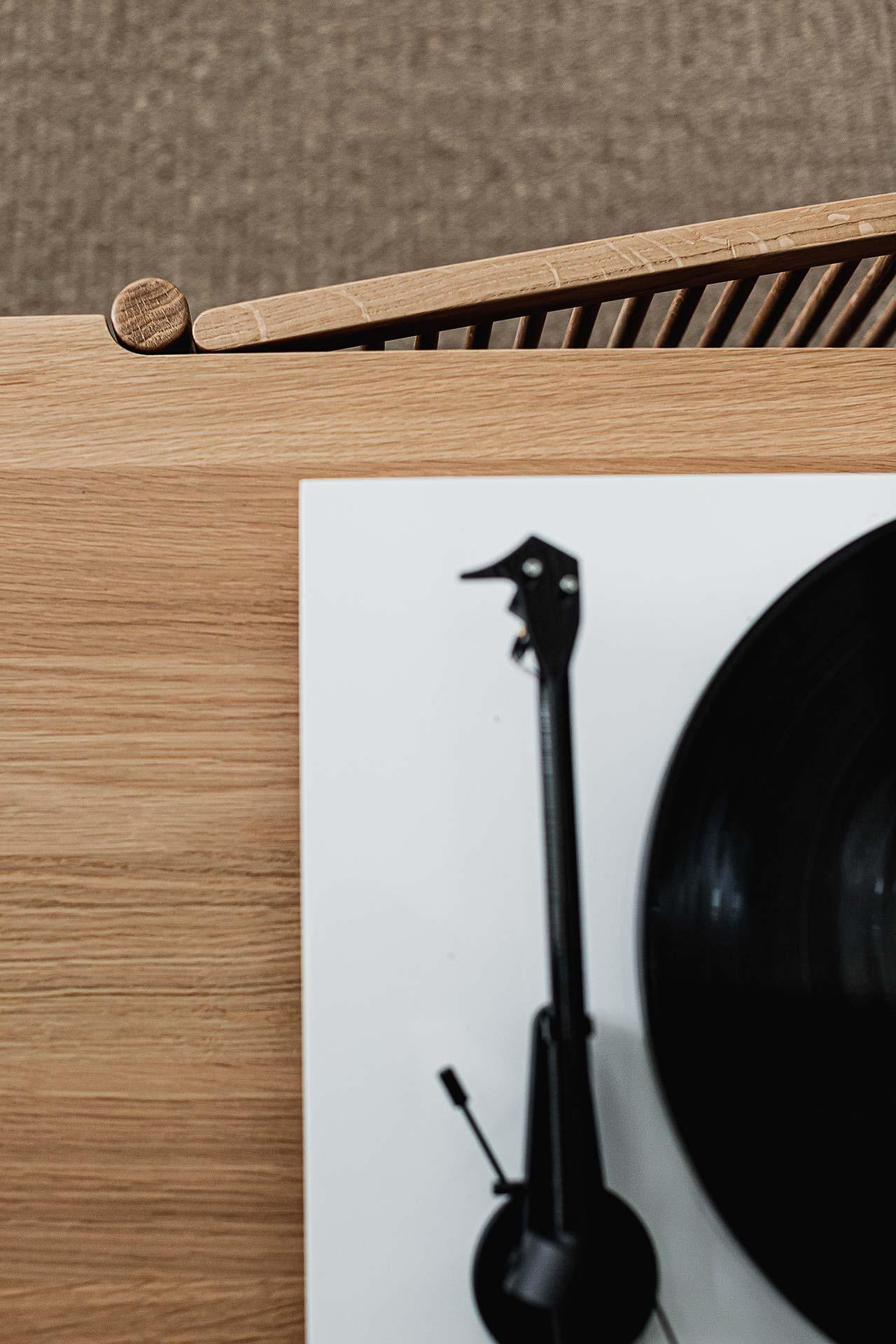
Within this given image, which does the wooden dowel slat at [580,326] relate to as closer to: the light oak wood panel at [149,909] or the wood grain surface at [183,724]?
the wood grain surface at [183,724]

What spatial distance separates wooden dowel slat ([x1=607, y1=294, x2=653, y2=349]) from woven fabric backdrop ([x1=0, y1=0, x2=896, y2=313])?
679 millimetres

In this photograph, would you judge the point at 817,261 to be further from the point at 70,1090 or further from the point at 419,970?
the point at 70,1090

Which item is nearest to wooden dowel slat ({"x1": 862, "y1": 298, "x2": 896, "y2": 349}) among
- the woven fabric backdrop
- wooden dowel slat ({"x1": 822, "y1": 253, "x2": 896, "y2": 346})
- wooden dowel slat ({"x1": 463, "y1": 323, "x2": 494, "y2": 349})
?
wooden dowel slat ({"x1": 822, "y1": 253, "x2": 896, "y2": 346})

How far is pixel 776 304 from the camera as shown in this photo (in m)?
0.53

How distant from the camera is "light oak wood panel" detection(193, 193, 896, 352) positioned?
469 millimetres

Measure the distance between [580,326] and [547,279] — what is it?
0.18 ft

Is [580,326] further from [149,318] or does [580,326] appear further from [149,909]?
[149,909]

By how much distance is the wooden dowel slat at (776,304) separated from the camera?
508mm

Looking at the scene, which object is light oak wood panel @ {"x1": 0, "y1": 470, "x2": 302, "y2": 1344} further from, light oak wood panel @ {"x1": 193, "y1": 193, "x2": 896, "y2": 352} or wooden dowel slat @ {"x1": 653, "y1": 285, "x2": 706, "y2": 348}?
wooden dowel slat @ {"x1": 653, "y1": 285, "x2": 706, "y2": 348}

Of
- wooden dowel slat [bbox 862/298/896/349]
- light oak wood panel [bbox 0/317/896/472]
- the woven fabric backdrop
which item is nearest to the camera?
light oak wood panel [bbox 0/317/896/472]

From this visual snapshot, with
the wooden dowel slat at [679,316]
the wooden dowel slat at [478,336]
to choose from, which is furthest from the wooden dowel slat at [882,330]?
the wooden dowel slat at [478,336]

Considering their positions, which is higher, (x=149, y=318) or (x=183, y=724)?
(x=149, y=318)

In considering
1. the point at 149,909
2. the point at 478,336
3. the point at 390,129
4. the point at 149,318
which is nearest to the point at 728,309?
the point at 478,336

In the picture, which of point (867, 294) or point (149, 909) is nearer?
point (149, 909)
